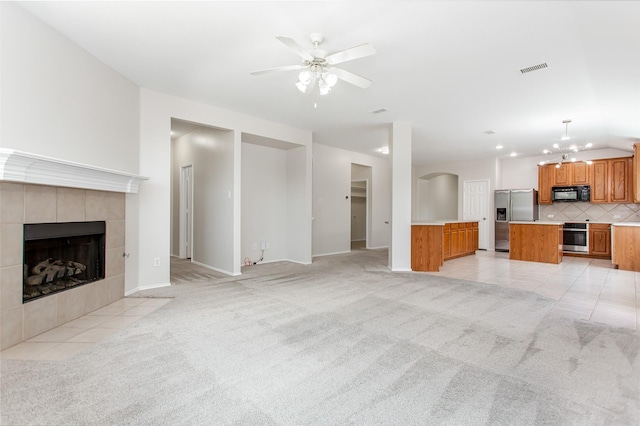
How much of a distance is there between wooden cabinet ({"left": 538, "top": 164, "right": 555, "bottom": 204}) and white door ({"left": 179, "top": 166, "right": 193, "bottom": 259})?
353 inches

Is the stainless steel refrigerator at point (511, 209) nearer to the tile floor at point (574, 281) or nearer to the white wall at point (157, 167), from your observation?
the tile floor at point (574, 281)

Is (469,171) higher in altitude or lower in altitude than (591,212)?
higher

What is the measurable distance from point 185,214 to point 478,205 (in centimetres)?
804

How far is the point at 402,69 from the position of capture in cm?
340

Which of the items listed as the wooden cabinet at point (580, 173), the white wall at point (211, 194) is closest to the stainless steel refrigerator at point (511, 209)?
the wooden cabinet at point (580, 173)

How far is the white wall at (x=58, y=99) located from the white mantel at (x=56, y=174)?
224mm

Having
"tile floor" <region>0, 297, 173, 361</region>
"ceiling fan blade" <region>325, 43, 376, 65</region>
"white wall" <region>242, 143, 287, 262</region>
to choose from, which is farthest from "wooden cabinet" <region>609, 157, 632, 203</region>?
"tile floor" <region>0, 297, 173, 361</region>

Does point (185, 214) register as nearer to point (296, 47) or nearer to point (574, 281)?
point (296, 47)

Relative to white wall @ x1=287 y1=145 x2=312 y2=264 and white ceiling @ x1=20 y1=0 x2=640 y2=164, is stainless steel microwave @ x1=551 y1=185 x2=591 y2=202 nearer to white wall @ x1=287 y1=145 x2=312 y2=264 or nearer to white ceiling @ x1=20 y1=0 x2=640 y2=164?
white ceiling @ x1=20 y1=0 x2=640 y2=164

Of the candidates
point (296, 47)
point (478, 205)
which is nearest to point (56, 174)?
point (296, 47)

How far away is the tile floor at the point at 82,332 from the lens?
7.25ft

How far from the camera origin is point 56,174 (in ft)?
8.57

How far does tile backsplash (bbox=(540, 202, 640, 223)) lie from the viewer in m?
7.03

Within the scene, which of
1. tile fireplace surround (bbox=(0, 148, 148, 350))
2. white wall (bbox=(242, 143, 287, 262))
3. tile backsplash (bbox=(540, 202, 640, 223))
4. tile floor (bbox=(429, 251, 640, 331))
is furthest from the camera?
tile backsplash (bbox=(540, 202, 640, 223))
